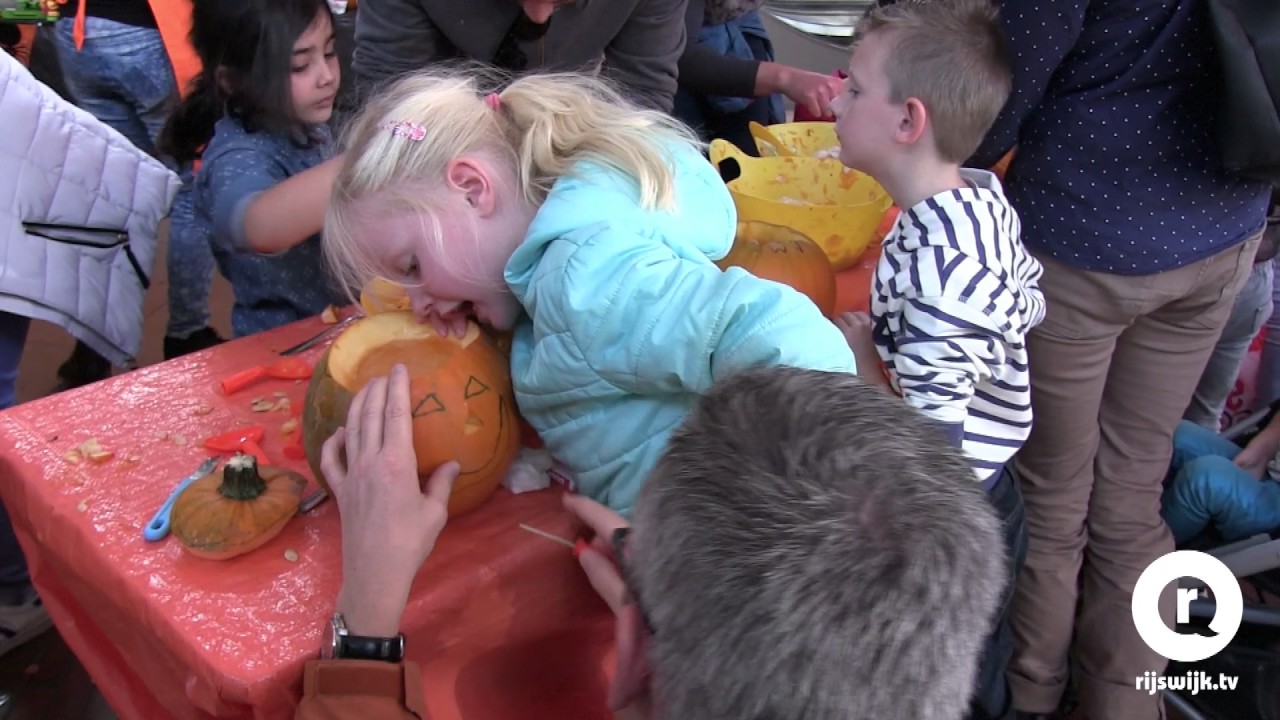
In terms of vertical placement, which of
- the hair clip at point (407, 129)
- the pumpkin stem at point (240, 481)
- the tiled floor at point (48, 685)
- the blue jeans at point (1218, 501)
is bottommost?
the tiled floor at point (48, 685)

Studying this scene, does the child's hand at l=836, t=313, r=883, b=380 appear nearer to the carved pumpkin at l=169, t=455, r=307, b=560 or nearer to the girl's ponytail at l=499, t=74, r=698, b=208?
the girl's ponytail at l=499, t=74, r=698, b=208

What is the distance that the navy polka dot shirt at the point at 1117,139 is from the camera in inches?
54.9

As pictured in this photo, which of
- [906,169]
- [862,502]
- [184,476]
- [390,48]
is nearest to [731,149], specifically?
[906,169]

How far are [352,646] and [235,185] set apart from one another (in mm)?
1057

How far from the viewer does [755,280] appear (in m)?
0.94

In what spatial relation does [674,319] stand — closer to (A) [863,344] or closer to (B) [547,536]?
(B) [547,536]

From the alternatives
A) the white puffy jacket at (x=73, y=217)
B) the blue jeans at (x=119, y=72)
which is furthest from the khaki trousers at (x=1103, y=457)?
the blue jeans at (x=119, y=72)

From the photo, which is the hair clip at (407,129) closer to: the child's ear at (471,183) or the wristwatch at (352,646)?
the child's ear at (471,183)

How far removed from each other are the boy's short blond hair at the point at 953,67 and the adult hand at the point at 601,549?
785mm

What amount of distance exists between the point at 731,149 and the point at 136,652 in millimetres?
1359

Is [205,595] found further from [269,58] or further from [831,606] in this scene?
[269,58]

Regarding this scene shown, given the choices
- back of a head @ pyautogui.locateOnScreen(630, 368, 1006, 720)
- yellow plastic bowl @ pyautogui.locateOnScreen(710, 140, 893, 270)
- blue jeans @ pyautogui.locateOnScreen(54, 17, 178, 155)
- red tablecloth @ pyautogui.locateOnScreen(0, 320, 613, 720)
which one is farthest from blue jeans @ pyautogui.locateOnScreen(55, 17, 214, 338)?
back of a head @ pyautogui.locateOnScreen(630, 368, 1006, 720)

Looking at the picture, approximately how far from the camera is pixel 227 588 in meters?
1.00

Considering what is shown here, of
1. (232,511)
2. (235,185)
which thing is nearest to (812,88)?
(235,185)
